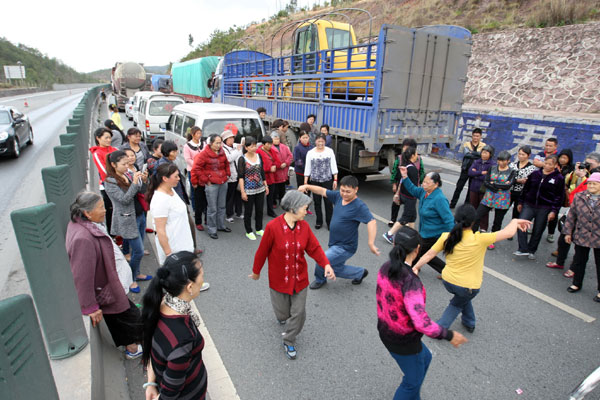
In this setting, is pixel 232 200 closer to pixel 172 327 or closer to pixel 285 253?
pixel 285 253

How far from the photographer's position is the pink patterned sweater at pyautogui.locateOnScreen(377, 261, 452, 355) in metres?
2.17

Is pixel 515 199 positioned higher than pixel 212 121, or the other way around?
pixel 212 121

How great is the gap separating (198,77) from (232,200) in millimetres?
13562

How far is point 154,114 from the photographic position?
12242 millimetres

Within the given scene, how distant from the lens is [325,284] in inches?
174

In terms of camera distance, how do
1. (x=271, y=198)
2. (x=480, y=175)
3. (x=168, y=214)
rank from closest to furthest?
(x=168, y=214)
(x=480, y=175)
(x=271, y=198)

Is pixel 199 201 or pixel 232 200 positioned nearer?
pixel 199 201

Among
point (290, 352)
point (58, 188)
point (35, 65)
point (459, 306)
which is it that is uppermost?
point (35, 65)

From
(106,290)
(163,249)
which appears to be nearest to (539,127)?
(163,249)

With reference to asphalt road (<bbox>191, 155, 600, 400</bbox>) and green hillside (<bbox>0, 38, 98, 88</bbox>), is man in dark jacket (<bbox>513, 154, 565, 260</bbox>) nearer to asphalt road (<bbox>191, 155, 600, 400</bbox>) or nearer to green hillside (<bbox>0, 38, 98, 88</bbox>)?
asphalt road (<bbox>191, 155, 600, 400</bbox>)

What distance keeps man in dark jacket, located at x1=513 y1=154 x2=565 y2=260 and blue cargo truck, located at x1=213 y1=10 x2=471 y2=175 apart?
2.68m

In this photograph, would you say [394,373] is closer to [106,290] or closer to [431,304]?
[431,304]

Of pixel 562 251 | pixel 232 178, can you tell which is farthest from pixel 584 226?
pixel 232 178

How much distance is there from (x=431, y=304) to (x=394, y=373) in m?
1.24
